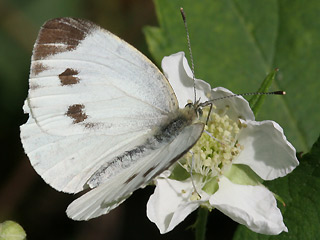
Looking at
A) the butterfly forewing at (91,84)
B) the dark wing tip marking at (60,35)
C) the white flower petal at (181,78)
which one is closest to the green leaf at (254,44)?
the white flower petal at (181,78)

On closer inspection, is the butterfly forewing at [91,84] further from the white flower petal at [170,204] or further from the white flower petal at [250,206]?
the white flower petal at [250,206]

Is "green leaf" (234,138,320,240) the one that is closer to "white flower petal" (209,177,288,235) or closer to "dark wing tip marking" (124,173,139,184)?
"white flower petal" (209,177,288,235)

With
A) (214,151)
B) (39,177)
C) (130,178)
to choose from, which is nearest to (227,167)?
(214,151)

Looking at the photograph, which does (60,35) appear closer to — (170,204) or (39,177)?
(170,204)

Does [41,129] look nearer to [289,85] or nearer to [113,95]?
[113,95]

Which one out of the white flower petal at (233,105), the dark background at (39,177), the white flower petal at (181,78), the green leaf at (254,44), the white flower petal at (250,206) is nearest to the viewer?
the white flower petal at (250,206)

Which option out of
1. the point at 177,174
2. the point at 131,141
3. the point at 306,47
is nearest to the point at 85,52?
the point at 131,141
